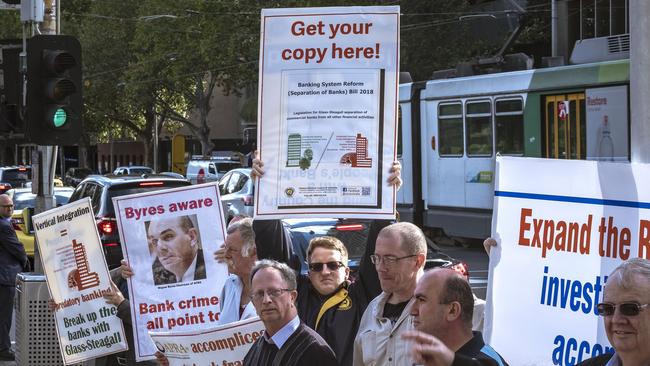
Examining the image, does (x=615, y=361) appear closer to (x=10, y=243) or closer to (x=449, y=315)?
(x=449, y=315)

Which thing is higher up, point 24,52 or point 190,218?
point 24,52

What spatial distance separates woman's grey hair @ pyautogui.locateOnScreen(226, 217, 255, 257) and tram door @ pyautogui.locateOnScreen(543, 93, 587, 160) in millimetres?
13703

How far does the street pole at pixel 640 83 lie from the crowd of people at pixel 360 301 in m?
0.86

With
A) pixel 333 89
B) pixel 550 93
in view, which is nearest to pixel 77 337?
pixel 333 89

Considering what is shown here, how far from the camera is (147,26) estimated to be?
1865 inches

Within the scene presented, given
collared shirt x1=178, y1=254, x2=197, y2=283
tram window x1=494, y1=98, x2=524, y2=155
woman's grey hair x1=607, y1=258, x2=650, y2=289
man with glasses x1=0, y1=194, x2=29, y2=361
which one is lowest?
man with glasses x1=0, y1=194, x2=29, y2=361

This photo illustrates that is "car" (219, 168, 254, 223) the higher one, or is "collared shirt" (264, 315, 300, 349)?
"car" (219, 168, 254, 223)

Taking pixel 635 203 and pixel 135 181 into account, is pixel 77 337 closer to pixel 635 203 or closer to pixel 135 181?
pixel 635 203

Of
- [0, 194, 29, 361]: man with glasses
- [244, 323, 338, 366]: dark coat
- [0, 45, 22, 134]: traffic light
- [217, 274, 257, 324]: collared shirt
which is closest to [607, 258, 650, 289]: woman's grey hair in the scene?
[244, 323, 338, 366]: dark coat

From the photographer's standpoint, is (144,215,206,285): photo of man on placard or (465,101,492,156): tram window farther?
(465,101,492,156): tram window

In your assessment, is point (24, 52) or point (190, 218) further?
point (24, 52)

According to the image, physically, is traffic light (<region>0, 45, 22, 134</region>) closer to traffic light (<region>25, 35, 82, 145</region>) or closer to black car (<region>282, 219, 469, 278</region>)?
traffic light (<region>25, 35, 82, 145</region>)

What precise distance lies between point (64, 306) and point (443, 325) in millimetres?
4141

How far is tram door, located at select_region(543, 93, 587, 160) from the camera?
61.5 ft
